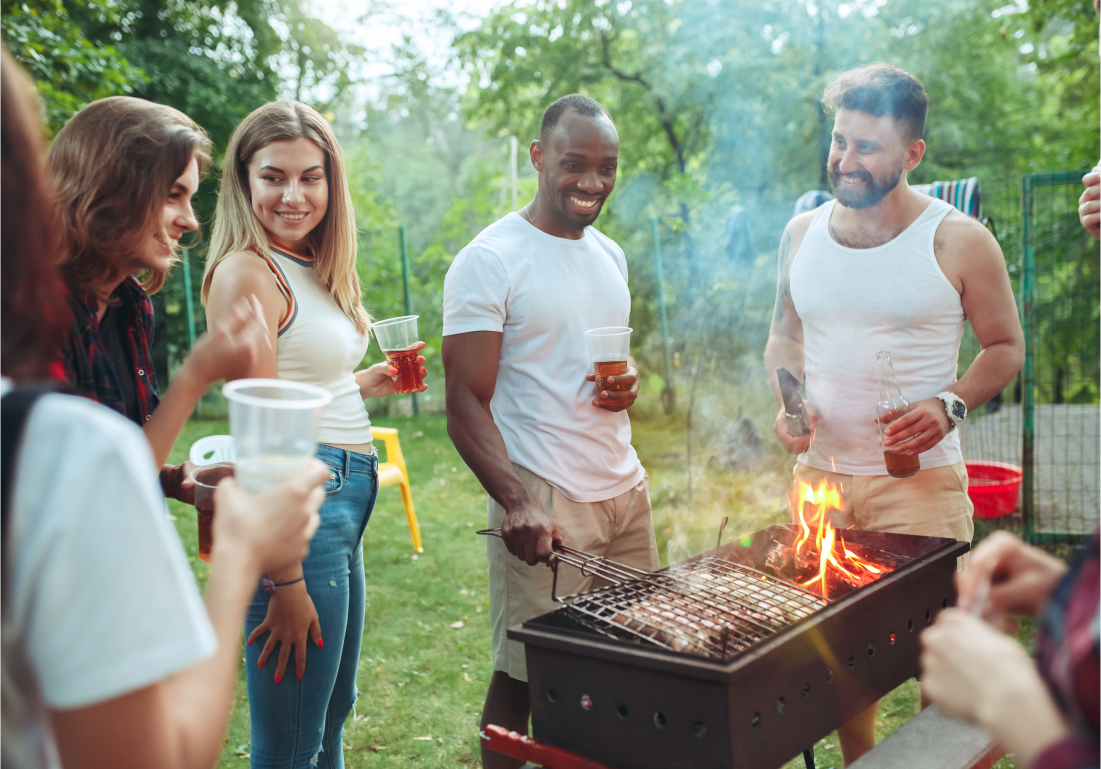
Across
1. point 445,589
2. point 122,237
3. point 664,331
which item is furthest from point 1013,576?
point 664,331

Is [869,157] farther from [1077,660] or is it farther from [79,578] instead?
[79,578]

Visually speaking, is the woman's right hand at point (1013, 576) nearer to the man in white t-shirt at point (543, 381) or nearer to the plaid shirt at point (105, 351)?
the man in white t-shirt at point (543, 381)

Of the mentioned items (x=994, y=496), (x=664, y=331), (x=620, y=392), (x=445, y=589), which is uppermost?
(x=664, y=331)

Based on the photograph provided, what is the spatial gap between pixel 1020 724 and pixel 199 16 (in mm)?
17858

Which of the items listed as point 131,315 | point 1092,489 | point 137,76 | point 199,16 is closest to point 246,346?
point 131,315

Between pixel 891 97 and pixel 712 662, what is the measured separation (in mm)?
2296

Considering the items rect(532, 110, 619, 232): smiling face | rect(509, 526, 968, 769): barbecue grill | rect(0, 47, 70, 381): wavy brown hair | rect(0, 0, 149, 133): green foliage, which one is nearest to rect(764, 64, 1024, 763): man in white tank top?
rect(509, 526, 968, 769): barbecue grill

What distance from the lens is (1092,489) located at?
6.16 meters

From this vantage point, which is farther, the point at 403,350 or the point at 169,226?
the point at 403,350

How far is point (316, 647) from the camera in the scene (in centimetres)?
223

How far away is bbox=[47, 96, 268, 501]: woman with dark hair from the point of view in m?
1.71

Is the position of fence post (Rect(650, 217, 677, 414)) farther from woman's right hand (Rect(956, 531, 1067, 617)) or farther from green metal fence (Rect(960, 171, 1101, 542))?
woman's right hand (Rect(956, 531, 1067, 617))

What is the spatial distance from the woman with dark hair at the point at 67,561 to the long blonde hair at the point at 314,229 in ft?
4.34

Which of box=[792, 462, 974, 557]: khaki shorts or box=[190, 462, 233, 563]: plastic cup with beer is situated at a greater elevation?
box=[190, 462, 233, 563]: plastic cup with beer
